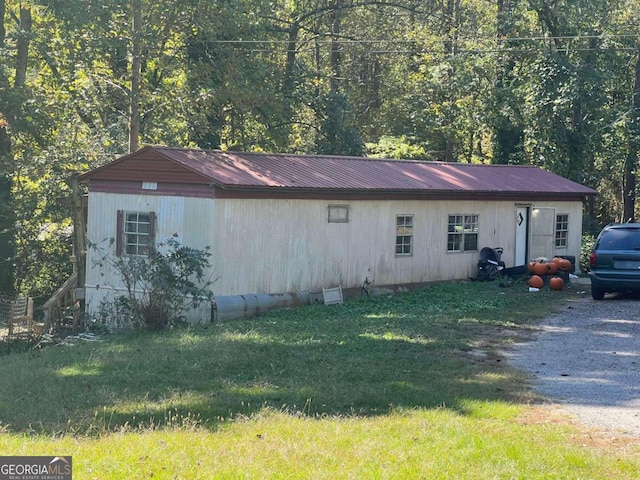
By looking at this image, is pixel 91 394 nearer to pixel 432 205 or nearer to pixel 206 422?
pixel 206 422

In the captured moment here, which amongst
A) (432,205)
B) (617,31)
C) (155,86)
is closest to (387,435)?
(432,205)

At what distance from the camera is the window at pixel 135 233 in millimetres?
17547

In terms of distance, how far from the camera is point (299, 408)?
849 cm

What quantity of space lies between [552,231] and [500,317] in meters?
9.82

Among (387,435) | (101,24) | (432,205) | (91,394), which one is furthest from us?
(101,24)

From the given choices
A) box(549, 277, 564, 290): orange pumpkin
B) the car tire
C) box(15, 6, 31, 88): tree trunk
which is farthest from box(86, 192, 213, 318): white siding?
box(15, 6, 31, 88): tree trunk

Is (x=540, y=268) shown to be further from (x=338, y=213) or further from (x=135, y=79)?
(x=135, y=79)

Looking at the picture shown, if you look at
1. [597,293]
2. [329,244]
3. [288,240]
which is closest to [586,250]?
[597,293]

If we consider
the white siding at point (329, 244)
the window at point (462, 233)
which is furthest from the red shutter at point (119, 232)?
the window at point (462, 233)

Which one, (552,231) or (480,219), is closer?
(480,219)

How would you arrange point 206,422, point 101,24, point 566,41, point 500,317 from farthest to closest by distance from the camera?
point 566,41 → point 101,24 → point 500,317 → point 206,422

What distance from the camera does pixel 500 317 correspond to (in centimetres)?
1594

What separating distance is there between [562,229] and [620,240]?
8.06m
